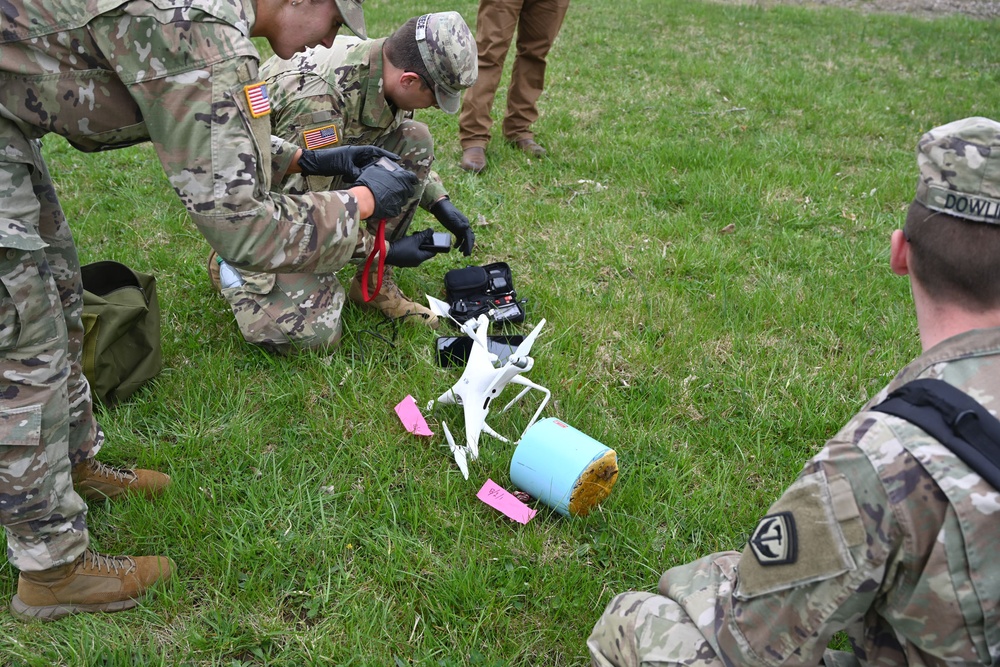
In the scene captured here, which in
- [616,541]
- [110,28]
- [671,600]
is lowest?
[616,541]

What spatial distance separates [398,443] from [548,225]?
2.14 m

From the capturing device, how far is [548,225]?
4.65m

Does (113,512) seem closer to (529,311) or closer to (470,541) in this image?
(470,541)

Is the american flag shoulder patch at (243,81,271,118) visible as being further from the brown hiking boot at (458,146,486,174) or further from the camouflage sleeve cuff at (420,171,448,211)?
the brown hiking boot at (458,146,486,174)

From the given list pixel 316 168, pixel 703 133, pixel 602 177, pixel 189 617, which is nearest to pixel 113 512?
pixel 189 617

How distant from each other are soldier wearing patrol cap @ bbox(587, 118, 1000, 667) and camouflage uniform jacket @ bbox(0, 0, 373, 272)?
1531 mm

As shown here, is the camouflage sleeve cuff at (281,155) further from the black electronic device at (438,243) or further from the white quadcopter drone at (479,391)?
the white quadcopter drone at (479,391)

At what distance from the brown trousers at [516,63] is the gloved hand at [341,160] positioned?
252 cm

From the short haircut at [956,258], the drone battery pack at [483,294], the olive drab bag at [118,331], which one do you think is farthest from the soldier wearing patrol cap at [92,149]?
the short haircut at [956,258]

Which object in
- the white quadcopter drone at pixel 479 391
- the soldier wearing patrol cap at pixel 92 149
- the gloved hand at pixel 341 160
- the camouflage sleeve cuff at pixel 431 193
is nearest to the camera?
the soldier wearing patrol cap at pixel 92 149

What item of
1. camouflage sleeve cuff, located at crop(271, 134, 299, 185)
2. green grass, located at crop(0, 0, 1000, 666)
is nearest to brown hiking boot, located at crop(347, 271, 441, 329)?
green grass, located at crop(0, 0, 1000, 666)

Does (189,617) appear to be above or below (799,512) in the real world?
below

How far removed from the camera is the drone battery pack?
374 cm

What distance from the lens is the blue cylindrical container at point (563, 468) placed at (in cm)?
253
